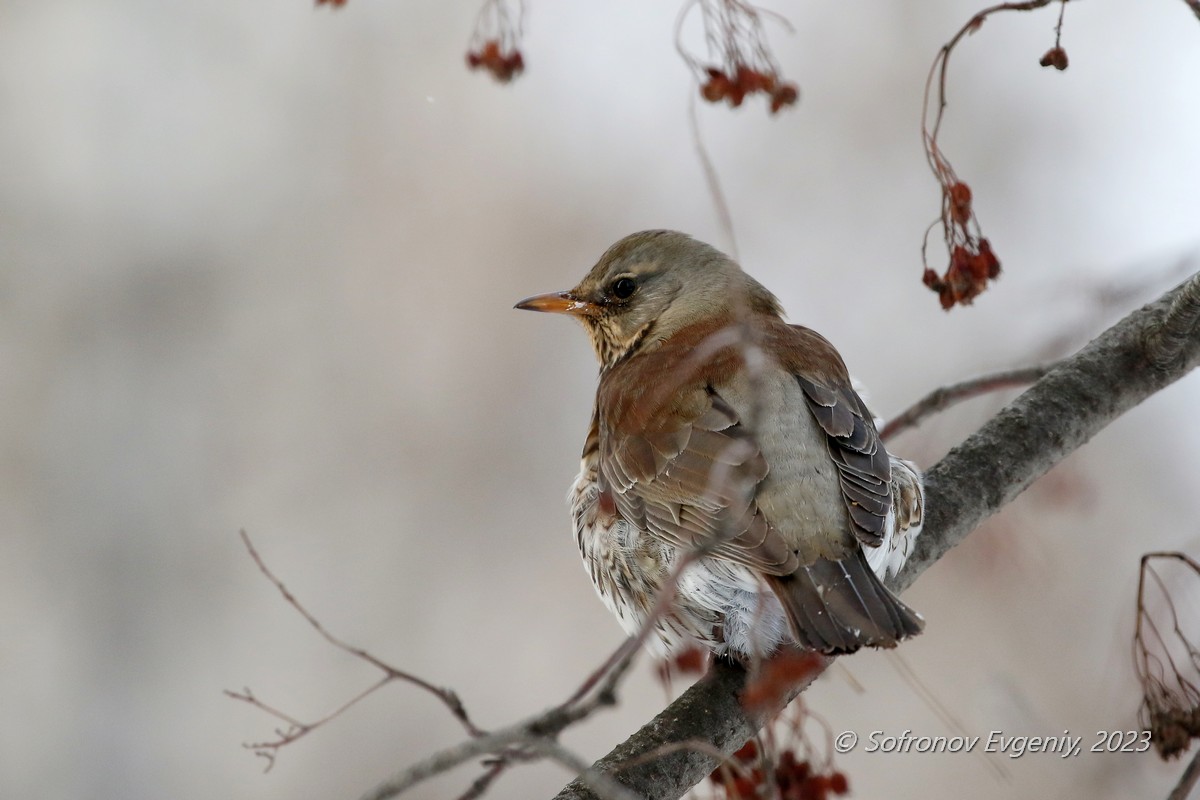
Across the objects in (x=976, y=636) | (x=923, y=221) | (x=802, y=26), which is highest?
(x=802, y=26)

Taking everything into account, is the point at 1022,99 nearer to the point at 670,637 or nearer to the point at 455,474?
the point at 455,474

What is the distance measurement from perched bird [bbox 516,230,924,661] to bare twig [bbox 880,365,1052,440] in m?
0.31

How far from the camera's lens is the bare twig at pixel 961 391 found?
130 inches

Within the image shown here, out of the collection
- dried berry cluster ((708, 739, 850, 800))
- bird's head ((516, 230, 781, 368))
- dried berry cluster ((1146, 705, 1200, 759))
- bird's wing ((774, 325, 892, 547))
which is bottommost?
dried berry cluster ((1146, 705, 1200, 759))

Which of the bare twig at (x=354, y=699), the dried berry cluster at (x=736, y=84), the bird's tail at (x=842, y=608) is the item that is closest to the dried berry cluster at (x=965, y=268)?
the dried berry cluster at (x=736, y=84)

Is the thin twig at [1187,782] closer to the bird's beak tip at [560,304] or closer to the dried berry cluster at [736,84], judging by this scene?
the dried berry cluster at [736,84]

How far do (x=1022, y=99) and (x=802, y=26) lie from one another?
1391 millimetres

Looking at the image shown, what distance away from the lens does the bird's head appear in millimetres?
3605

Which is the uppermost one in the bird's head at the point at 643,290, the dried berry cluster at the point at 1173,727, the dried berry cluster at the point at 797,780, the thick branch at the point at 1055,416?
the bird's head at the point at 643,290

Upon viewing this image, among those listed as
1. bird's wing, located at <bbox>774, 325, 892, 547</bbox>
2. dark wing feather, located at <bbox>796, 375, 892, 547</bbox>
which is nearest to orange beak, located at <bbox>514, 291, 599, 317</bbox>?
bird's wing, located at <bbox>774, 325, 892, 547</bbox>

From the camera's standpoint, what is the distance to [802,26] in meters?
7.19

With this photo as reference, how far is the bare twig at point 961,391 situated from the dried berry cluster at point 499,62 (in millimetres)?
1478

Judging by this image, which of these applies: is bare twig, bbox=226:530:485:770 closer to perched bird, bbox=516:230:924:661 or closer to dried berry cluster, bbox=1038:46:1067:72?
perched bird, bbox=516:230:924:661

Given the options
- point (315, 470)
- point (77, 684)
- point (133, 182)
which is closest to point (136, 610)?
point (77, 684)
